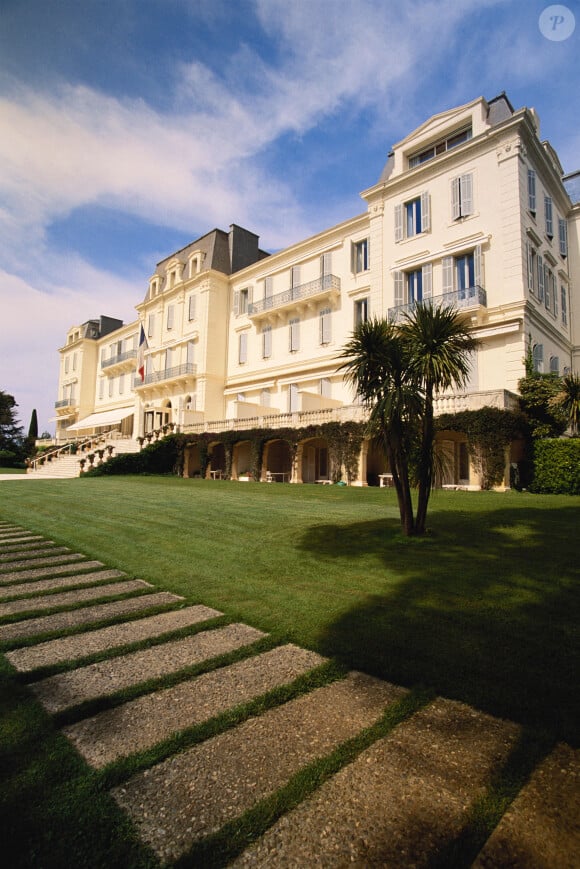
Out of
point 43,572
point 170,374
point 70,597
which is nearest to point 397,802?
point 70,597

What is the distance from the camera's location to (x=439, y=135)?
70.5ft

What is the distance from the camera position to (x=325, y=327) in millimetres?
26359

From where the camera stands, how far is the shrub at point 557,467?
45.4 ft

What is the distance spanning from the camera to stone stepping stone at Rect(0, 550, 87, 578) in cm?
552

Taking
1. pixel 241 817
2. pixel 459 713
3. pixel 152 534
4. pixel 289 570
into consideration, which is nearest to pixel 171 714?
pixel 241 817

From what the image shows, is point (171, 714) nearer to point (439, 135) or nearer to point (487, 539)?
point (487, 539)

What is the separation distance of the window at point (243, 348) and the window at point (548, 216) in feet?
62.2

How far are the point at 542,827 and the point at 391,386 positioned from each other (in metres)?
5.96

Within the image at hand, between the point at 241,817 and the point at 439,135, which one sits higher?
the point at 439,135

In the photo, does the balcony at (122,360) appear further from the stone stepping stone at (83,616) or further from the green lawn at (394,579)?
the stone stepping stone at (83,616)

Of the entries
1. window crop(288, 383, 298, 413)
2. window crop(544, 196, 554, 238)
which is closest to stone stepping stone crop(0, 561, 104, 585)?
window crop(288, 383, 298, 413)

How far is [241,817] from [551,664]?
2387mm

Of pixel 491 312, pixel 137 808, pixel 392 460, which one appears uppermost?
pixel 491 312

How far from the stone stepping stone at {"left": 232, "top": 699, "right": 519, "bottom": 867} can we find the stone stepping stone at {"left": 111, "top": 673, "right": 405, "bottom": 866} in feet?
0.42
